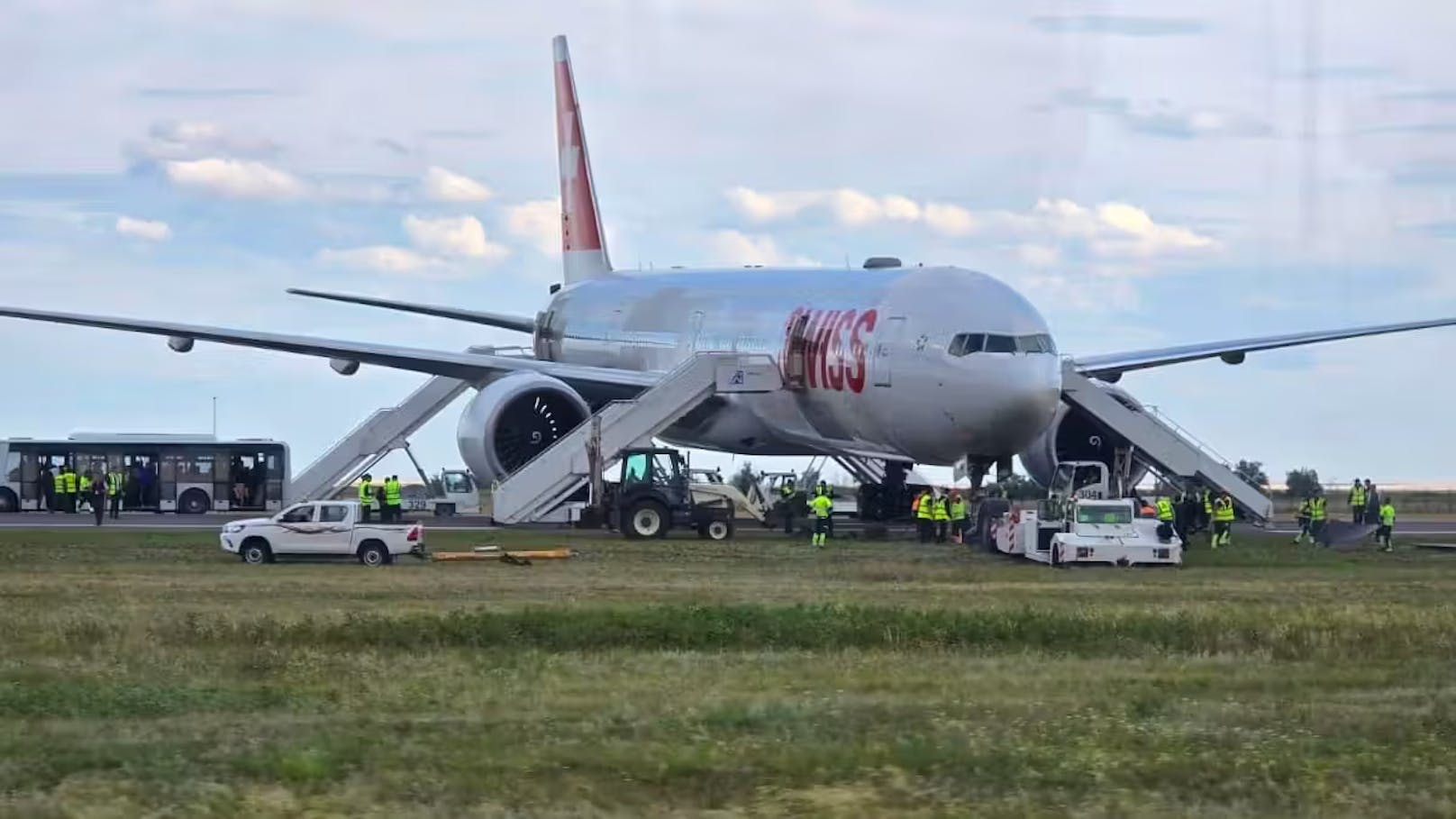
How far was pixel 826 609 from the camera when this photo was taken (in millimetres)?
24734

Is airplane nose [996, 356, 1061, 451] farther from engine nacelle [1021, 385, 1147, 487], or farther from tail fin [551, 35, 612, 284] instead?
tail fin [551, 35, 612, 284]

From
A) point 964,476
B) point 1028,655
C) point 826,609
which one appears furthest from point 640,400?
point 1028,655

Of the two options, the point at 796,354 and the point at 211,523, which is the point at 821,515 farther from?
the point at 211,523

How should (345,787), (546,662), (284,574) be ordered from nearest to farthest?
(345,787)
(546,662)
(284,574)

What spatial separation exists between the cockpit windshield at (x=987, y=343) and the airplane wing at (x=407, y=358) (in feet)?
34.4

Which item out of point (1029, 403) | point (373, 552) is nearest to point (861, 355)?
point (1029, 403)

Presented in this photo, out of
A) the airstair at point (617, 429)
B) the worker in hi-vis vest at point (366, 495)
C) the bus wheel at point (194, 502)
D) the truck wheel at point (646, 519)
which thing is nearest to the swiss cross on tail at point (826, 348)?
the airstair at point (617, 429)

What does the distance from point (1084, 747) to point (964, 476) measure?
2900 centimetres

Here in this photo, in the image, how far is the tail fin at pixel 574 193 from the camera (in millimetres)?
65750

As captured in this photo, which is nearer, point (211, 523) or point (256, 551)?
point (256, 551)

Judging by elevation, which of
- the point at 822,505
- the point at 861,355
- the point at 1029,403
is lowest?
the point at 822,505

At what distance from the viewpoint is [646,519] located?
44.4m

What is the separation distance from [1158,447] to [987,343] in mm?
7967

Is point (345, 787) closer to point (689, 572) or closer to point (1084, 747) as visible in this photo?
point (1084, 747)
